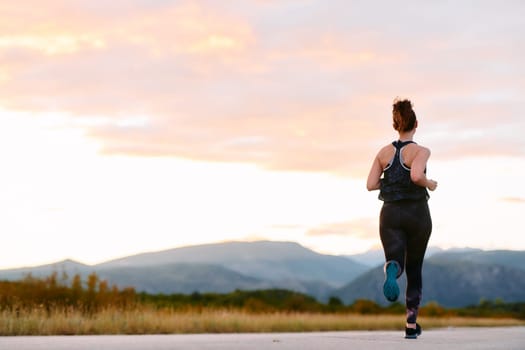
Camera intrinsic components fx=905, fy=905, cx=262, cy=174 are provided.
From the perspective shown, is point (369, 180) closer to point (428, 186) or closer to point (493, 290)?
point (428, 186)

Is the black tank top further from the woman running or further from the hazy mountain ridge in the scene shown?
the hazy mountain ridge

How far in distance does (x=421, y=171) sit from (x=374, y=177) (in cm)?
60

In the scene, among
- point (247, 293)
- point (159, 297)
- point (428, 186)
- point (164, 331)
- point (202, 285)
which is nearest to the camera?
point (428, 186)

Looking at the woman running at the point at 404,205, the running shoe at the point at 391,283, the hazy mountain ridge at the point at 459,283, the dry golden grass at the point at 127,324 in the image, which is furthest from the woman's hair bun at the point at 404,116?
the hazy mountain ridge at the point at 459,283

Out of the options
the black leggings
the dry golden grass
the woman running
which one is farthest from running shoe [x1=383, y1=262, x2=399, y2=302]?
the dry golden grass

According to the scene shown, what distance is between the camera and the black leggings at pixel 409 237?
333 inches

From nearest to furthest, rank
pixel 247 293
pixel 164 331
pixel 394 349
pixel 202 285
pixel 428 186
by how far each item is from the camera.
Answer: pixel 394 349
pixel 428 186
pixel 164 331
pixel 247 293
pixel 202 285

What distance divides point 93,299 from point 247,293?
3166cm

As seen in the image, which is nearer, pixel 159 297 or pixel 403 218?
pixel 403 218

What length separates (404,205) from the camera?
849cm

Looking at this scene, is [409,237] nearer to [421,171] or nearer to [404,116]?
[421,171]

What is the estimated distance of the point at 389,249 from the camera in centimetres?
848

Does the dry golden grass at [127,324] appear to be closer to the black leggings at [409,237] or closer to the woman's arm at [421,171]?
the black leggings at [409,237]

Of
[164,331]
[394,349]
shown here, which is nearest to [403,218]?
[394,349]
